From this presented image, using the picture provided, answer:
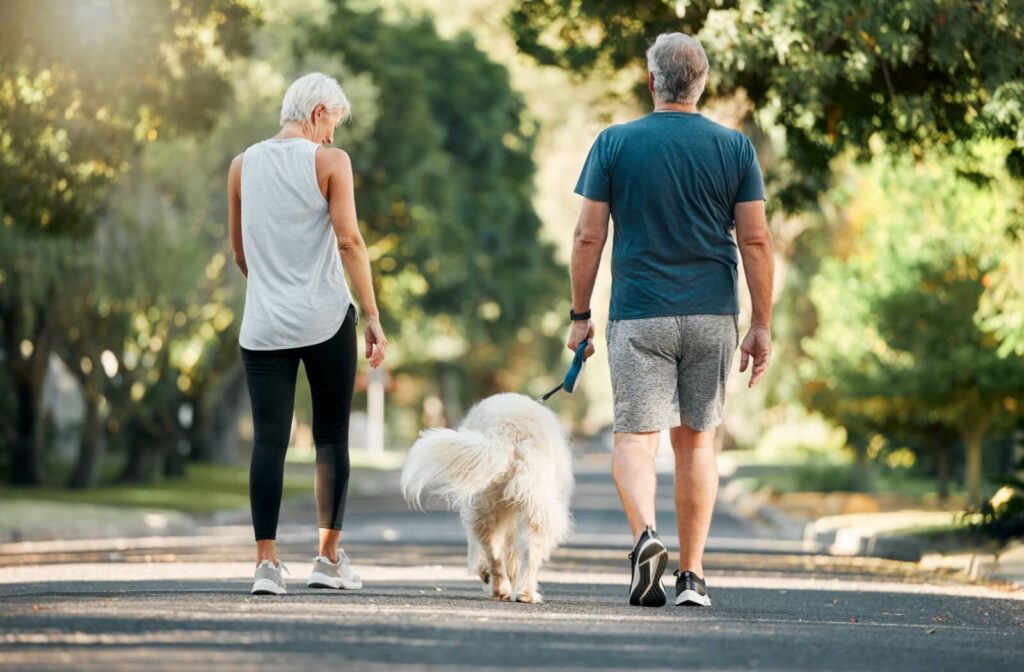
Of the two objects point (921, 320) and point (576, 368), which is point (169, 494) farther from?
point (576, 368)

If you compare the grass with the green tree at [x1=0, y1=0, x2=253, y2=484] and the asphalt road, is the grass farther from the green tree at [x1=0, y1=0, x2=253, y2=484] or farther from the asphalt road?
the asphalt road

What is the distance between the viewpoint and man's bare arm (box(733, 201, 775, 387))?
8656 mm

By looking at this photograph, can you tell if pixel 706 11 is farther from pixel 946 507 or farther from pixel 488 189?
pixel 488 189

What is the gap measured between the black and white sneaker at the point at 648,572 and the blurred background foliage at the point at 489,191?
5.76m

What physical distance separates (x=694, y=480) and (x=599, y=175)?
1.47 meters

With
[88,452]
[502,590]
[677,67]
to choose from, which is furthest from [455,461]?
[88,452]

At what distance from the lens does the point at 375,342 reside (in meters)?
8.63

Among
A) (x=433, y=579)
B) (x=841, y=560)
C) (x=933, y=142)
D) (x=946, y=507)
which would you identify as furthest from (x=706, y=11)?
(x=946, y=507)

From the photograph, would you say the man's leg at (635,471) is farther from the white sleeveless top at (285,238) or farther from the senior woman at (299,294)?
the white sleeveless top at (285,238)

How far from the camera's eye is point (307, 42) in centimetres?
3866

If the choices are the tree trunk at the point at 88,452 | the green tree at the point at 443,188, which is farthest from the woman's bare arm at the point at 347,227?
the green tree at the point at 443,188

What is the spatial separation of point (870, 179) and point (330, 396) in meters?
20.2

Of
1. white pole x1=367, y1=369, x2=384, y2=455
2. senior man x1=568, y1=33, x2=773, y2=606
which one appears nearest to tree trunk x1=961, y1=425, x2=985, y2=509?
senior man x1=568, y1=33, x2=773, y2=606

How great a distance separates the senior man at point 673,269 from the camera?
8.55 meters
